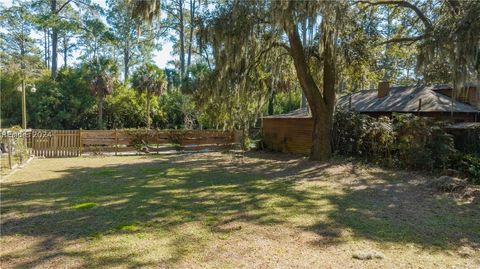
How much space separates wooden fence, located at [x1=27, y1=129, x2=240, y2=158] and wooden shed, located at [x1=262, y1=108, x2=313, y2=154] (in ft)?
7.30

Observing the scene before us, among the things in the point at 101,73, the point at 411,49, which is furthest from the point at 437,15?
the point at 101,73

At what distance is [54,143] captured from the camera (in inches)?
553

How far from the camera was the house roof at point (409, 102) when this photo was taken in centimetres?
1296

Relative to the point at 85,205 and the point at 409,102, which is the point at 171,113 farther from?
the point at 85,205

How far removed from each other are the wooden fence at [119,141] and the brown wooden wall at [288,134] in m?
2.22

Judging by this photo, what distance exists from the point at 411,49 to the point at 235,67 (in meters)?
7.88

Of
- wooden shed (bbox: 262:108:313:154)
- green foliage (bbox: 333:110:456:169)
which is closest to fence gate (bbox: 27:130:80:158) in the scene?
wooden shed (bbox: 262:108:313:154)

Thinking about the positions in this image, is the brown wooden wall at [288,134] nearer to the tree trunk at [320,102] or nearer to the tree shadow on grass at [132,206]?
the tree trunk at [320,102]

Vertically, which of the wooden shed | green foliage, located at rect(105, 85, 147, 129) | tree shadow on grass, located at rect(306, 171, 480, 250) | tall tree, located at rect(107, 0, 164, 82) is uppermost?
tall tree, located at rect(107, 0, 164, 82)

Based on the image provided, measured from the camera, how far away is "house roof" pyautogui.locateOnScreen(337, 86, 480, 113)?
42.5 feet

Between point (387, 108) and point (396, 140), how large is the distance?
11.3ft

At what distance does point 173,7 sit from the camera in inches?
1120

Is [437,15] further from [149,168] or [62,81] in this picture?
[62,81]

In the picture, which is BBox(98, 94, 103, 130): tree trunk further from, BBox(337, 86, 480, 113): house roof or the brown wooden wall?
BBox(337, 86, 480, 113): house roof
